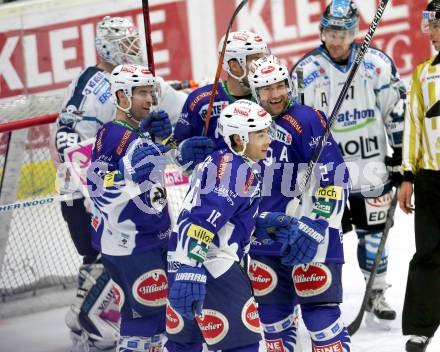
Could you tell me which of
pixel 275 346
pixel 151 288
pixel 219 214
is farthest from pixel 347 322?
pixel 219 214

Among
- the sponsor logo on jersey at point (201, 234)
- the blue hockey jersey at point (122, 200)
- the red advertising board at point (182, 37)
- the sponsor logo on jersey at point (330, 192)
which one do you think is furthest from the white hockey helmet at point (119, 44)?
the sponsor logo on jersey at point (201, 234)

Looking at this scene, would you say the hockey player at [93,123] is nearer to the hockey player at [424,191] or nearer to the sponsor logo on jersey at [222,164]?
the hockey player at [424,191]

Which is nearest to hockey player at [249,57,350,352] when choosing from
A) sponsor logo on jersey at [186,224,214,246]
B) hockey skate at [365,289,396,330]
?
sponsor logo on jersey at [186,224,214,246]

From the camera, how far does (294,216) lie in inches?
212

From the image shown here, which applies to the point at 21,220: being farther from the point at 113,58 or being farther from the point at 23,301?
the point at 113,58

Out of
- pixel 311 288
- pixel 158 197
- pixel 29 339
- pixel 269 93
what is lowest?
pixel 29 339

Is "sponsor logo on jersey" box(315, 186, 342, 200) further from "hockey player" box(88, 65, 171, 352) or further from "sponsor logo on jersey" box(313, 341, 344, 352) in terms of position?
"hockey player" box(88, 65, 171, 352)

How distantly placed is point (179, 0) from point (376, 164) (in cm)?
307

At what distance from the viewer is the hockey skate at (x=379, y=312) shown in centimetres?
641

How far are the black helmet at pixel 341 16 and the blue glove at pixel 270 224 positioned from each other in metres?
1.50

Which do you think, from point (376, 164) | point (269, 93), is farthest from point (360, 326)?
point (269, 93)

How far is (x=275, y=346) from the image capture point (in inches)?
217

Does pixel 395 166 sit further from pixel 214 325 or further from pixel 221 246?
pixel 214 325

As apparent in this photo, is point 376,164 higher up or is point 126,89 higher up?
point 126,89
